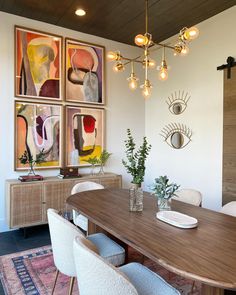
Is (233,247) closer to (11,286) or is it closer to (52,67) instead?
(11,286)

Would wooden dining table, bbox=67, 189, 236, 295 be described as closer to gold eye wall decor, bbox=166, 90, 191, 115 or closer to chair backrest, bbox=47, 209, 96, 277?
chair backrest, bbox=47, 209, 96, 277

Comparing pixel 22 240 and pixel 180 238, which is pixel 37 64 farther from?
pixel 180 238

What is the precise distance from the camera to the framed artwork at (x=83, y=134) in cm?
409

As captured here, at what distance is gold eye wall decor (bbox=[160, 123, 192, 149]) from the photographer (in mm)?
4046

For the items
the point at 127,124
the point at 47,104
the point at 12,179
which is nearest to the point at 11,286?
the point at 12,179

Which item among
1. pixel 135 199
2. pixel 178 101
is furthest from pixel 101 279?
pixel 178 101

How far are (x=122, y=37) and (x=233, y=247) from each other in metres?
3.91

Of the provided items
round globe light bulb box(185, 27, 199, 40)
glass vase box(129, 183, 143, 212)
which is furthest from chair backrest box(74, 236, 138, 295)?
round globe light bulb box(185, 27, 199, 40)

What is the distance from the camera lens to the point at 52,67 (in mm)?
3906

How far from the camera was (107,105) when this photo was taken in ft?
14.7

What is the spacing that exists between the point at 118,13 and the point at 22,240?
11.2 feet

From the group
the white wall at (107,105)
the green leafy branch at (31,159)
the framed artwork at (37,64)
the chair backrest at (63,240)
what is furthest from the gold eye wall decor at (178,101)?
the chair backrest at (63,240)

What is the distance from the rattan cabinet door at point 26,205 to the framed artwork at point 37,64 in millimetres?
1371

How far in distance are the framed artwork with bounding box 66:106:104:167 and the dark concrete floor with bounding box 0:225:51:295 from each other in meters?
1.12
